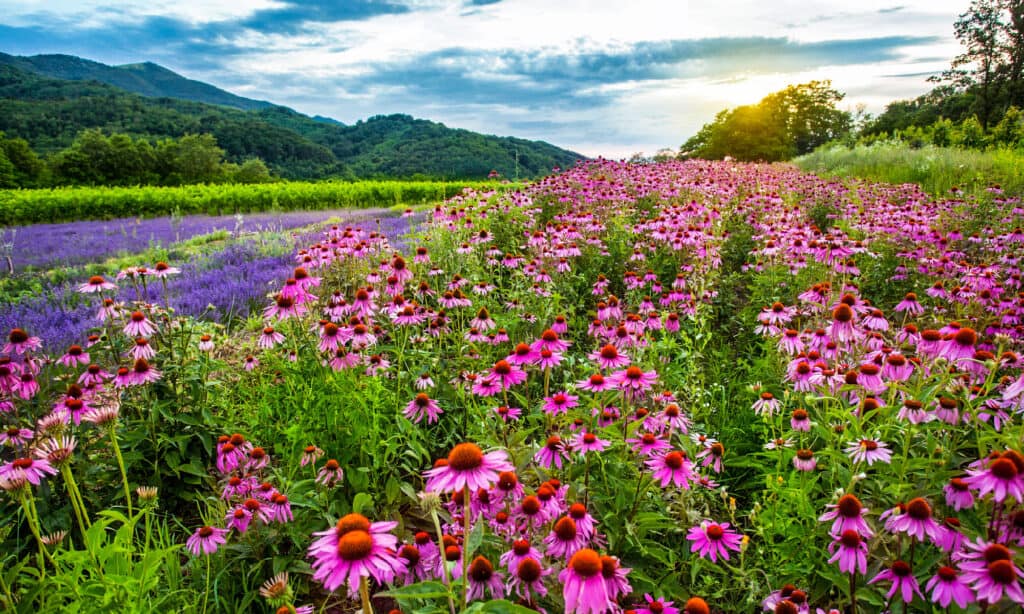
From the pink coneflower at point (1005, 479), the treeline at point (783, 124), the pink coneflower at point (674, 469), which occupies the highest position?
the treeline at point (783, 124)

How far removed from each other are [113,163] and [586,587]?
4436 cm

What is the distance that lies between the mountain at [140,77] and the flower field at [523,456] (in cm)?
12493

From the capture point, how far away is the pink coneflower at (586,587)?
1003mm

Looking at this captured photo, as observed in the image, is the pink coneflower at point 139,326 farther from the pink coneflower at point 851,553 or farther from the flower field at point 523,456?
the pink coneflower at point 851,553

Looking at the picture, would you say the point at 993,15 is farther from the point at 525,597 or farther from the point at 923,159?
the point at 525,597

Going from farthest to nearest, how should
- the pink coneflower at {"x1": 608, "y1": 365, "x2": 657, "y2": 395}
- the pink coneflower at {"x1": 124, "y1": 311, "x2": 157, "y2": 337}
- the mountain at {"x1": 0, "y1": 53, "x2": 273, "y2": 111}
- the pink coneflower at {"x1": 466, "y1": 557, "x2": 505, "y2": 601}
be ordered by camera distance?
the mountain at {"x1": 0, "y1": 53, "x2": 273, "y2": 111}
the pink coneflower at {"x1": 124, "y1": 311, "x2": 157, "y2": 337}
the pink coneflower at {"x1": 608, "y1": 365, "x2": 657, "y2": 395}
the pink coneflower at {"x1": 466, "y1": 557, "x2": 505, "y2": 601}

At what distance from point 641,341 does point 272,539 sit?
1.99 metres

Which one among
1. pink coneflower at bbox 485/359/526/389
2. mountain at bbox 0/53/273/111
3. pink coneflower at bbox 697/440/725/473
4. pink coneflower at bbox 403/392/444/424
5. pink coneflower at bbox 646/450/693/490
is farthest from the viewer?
mountain at bbox 0/53/273/111

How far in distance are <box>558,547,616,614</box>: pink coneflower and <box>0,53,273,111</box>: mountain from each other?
5009 inches

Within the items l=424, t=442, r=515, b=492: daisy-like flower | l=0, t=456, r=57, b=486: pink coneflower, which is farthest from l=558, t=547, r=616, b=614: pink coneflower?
l=0, t=456, r=57, b=486: pink coneflower

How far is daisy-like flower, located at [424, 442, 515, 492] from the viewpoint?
110 cm

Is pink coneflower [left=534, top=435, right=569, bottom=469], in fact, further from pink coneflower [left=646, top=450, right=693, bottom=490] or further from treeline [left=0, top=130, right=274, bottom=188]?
treeline [left=0, top=130, right=274, bottom=188]

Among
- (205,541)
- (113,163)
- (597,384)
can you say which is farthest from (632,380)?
(113,163)

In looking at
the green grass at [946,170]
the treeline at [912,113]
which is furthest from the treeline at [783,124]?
the green grass at [946,170]
